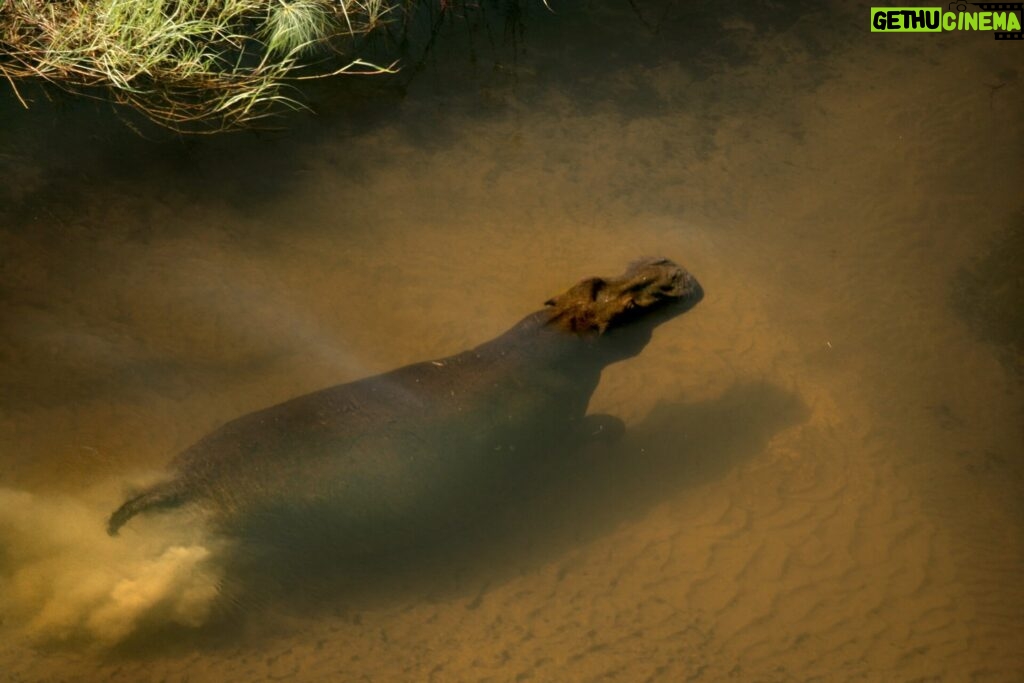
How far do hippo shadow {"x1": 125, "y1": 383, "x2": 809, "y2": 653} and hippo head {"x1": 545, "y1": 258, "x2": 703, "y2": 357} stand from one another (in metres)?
0.53

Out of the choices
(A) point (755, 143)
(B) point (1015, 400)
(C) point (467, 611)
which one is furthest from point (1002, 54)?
(C) point (467, 611)

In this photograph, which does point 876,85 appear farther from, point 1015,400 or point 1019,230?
point 1015,400

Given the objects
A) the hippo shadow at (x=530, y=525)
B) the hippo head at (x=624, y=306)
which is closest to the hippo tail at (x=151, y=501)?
the hippo shadow at (x=530, y=525)

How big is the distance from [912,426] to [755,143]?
290 cm

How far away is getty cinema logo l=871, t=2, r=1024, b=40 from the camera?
8.89 metres

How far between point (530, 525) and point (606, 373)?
4.06 ft

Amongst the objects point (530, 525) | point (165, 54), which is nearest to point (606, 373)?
point (530, 525)

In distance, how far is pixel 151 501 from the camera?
4.32m

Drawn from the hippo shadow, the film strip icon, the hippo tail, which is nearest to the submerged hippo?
the hippo tail

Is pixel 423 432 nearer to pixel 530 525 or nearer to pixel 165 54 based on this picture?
pixel 530 525

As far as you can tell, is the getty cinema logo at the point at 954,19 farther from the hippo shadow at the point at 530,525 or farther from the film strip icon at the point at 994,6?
the hippo shadow at the point at 530,525

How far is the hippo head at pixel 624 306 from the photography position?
5355 millimetres

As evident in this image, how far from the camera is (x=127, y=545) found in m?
4.30

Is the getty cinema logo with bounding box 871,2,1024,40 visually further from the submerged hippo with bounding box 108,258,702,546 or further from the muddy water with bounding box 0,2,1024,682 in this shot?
the submerged hippo with bounding box 108,258,702,546
